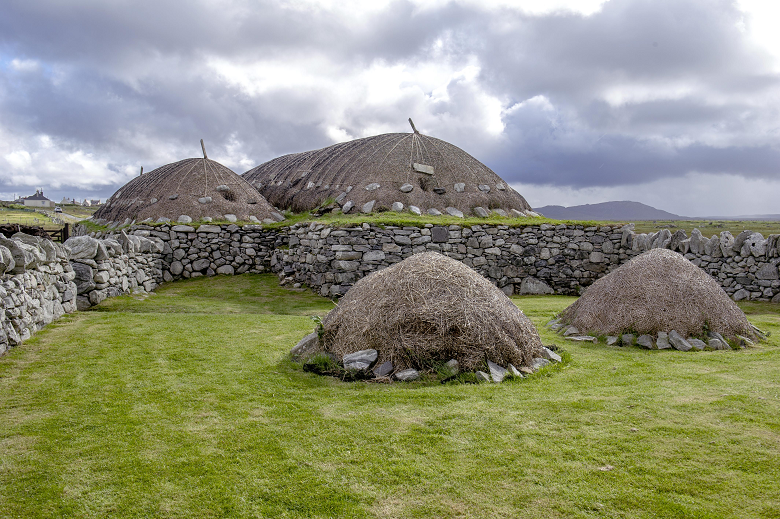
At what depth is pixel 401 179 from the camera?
20.0m

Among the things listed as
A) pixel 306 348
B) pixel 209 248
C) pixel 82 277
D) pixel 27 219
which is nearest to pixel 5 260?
pixel 82 277

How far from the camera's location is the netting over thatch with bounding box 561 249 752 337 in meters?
8.54

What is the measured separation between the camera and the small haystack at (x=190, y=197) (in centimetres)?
2036

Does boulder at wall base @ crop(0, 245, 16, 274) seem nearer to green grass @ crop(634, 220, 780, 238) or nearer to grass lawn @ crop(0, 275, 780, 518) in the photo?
grass lawn @ crop(0, 275, 780, 518)

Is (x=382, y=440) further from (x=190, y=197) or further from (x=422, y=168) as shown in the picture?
(x=190, y=197)

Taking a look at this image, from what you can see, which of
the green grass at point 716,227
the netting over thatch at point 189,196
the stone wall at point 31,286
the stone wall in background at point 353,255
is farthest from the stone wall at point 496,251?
the green grass at point 716,227

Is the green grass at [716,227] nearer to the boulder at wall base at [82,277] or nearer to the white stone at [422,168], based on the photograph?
the white stone at [422,168]

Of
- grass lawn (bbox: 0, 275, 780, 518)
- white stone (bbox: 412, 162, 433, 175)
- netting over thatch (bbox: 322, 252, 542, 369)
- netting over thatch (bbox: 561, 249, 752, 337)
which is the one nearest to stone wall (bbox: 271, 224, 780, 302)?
white stone (bbox: 412, 162, 433, 175)

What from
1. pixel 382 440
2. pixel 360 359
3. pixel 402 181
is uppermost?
pixel 402 181

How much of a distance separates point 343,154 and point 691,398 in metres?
19.9

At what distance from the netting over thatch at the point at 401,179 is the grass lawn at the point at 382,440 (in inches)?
490

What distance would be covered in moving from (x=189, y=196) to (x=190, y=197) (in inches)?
3.6

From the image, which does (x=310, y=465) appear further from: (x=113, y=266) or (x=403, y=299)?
(x=113, y=266)

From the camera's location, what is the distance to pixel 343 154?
23.3 metres
